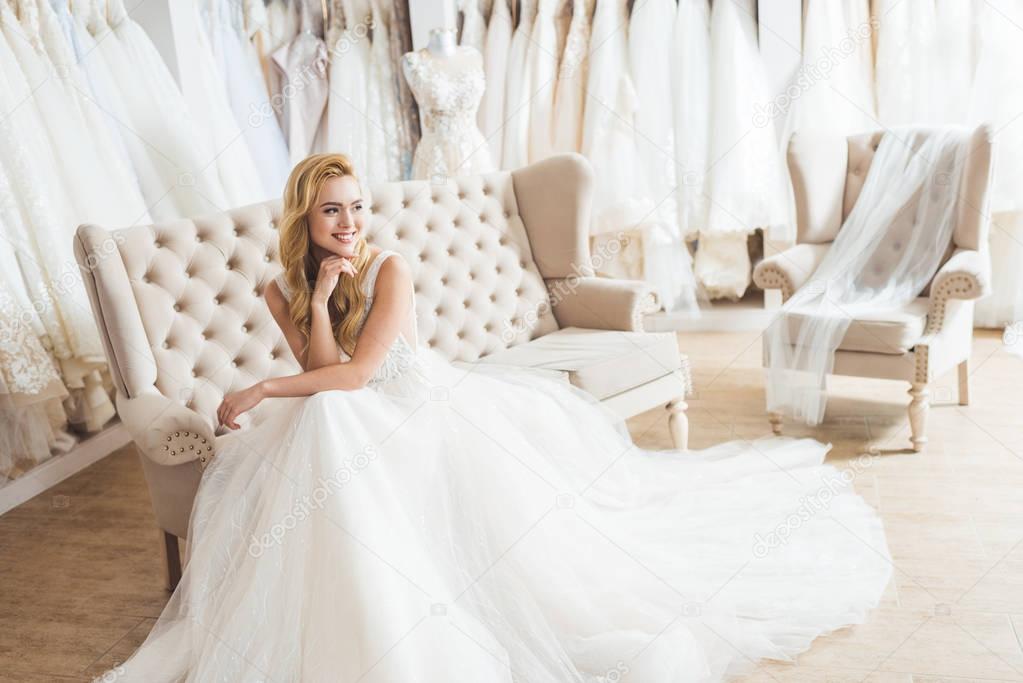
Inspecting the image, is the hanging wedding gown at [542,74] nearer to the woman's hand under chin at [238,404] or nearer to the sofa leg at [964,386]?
the sofa leg at [964,386]

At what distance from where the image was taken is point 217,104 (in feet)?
12.8

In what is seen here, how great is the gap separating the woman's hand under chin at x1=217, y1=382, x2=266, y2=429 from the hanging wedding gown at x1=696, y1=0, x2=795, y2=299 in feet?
8.37

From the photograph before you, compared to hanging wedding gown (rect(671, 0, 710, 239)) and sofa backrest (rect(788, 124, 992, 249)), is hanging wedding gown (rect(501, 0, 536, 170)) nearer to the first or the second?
hanging wedding gown (rect(671, 0, 710, 239))

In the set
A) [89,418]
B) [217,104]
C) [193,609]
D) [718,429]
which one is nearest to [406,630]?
[193,609]

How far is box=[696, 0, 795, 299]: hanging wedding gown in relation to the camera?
406cm

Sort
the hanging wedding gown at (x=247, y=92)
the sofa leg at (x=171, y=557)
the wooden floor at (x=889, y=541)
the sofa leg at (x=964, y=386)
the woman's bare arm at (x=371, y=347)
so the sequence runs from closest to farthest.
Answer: the wooden floor at (x=889, y=541)
the woman's bare arm at (x=371, y=347)
the sofa leg at (x=171, y=557)
the sofa leg at (x=964, y=386)
the hanging wedding gown at (x=247, y=92)

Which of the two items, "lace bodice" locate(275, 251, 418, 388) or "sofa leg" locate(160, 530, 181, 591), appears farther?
"sofa leg" locate(160, 530, 181, 591)

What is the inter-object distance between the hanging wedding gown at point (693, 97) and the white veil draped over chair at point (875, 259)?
2.87 ft

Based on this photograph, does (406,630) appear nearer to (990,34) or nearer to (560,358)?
(560,358)

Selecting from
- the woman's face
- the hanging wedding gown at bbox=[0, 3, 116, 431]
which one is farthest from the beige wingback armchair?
the hanging wedding gown at bbox=[0, 3, 116, 431]

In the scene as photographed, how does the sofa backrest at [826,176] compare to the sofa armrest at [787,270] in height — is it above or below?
above

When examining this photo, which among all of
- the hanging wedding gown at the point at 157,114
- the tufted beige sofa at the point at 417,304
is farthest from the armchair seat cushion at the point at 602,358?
the hanging wedding gown at the point at 157,114

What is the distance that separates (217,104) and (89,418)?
1377mm

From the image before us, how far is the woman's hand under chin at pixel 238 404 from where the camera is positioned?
2.10m
